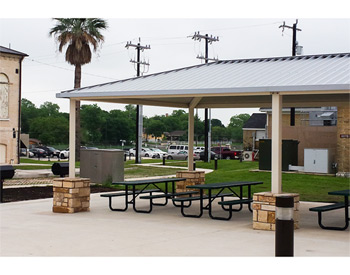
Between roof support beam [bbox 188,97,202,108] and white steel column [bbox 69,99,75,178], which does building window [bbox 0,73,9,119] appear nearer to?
roof support beam [bbox 188,97,202,108]

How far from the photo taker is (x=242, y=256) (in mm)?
8922

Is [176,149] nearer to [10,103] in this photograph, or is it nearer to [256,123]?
[256,123]

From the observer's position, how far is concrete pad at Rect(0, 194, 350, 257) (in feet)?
30.8

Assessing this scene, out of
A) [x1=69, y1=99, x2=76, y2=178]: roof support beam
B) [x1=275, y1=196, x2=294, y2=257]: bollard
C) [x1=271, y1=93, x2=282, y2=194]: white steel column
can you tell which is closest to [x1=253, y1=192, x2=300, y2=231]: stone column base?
[x1=271, y1=93, x2=282, y2=194]: white steel column

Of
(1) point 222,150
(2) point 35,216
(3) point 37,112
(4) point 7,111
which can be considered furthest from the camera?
(3) point 37,112

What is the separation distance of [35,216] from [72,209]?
0.89 metres

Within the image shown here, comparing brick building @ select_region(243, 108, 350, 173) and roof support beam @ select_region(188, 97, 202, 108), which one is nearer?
roof support beam @ select_region(188, 97, 202, 108)

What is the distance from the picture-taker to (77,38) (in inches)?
1703

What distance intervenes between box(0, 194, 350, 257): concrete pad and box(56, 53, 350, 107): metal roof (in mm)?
2576

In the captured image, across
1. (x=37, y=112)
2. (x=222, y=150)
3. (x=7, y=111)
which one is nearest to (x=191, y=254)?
(x=7, y=111)

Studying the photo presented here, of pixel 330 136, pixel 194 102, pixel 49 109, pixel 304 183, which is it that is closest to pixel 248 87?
pixel 194 102

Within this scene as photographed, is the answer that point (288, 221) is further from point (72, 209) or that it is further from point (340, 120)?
point (340, 120)

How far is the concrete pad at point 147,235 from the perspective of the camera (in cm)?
938

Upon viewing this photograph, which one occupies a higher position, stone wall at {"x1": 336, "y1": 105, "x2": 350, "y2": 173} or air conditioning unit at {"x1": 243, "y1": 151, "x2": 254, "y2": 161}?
stone wall at {"x1": 336, "y1": 105, "x2": 350, "y2": 173}
